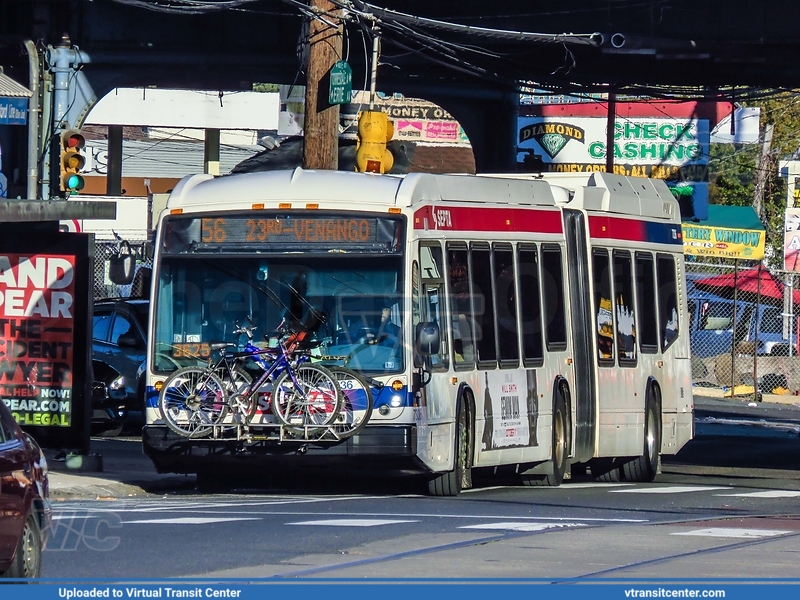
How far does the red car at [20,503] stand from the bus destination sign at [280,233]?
229 inches

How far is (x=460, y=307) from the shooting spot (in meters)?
15.0

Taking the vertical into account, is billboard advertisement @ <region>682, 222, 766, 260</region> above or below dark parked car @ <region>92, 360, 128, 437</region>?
above

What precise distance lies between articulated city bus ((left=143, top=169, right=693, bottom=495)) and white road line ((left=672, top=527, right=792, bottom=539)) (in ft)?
9.83

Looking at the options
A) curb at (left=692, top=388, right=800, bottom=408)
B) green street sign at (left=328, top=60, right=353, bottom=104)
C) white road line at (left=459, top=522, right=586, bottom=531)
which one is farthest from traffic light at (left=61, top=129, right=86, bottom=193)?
curb at (left=692, top=388, right=800, bottom=408)

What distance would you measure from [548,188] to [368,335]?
3.73 m

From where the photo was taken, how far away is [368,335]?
14062mm

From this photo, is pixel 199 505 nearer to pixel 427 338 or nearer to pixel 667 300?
pixel 427 338

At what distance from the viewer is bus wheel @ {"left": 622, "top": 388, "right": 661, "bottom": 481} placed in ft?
61.4

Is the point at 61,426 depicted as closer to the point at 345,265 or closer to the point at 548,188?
the point at 345,265

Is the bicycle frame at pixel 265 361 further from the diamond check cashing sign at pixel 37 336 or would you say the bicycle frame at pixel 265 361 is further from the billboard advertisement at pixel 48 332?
the diamond check cashing sign at pixel 37 336

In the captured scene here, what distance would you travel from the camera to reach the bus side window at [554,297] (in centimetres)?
1659

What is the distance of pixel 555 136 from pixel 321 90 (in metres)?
28.8

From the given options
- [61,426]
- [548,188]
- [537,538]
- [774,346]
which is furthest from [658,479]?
[774,346]

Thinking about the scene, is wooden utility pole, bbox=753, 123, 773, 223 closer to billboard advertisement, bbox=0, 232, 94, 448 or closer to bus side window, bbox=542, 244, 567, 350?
bus side window, bbox=542, 244, 567, 350
